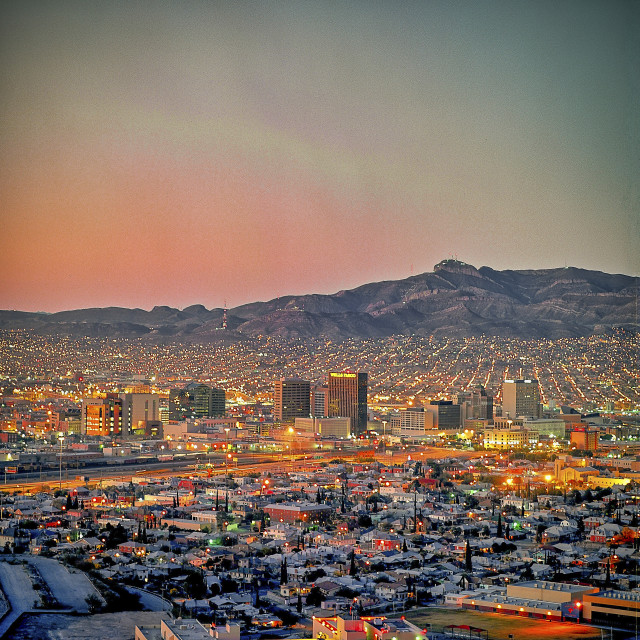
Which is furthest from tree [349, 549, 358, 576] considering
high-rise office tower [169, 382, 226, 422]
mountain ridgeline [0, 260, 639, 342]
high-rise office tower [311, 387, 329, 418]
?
mountain ridgeline [0, 260, 639, 342]

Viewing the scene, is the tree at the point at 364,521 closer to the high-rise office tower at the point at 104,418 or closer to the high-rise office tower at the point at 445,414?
the high-rise office tower at the point at 104,418

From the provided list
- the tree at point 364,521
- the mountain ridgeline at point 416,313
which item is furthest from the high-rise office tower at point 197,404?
the mountain ridgeline at point 416,313

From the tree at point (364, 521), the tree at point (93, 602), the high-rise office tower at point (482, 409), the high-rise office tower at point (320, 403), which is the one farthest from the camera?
the high-rise office tower at point (320, 403)

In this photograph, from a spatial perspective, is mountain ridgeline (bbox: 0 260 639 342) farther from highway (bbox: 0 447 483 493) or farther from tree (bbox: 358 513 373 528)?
tree (bbox: 358 513 373 528)

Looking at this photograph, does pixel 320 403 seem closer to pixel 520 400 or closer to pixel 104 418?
pixel 520 400

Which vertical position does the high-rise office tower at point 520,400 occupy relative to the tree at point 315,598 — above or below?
above

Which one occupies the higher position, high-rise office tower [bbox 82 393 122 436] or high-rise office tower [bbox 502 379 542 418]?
high-rise office tower [bbox 502 379 542 418]

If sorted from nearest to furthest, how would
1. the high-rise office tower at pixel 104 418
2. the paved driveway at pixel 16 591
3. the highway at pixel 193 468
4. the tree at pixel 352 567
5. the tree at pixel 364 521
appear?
the paved driveway at pixel 16 591 < the tree at pixel 352 567 < the tree at pixel 364 521 < the highway at pixel 193 468 < the high-rise office tower at pixel 104 418
